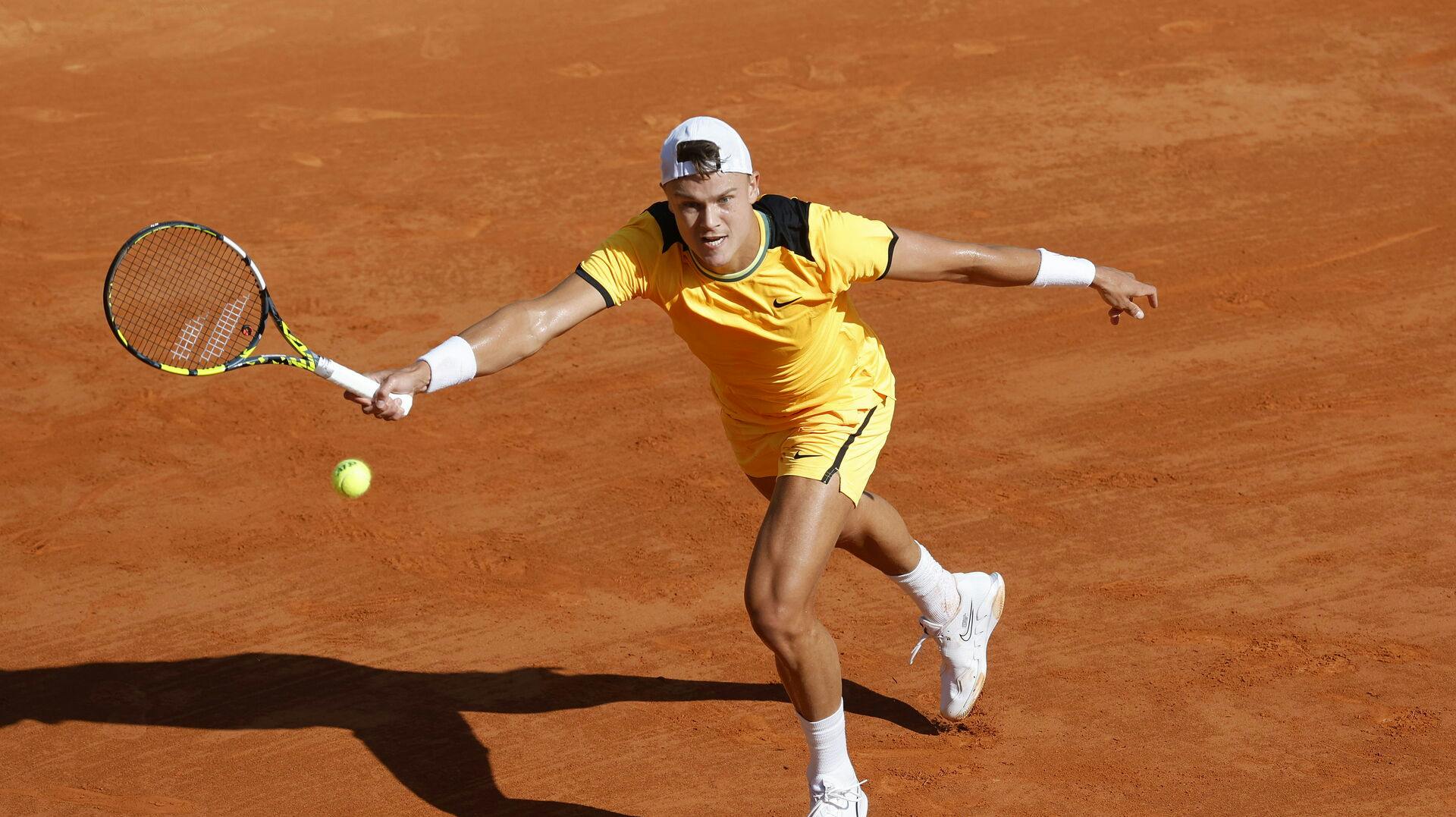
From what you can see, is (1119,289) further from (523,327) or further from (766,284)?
(523,327)

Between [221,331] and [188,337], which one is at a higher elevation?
[221,331]

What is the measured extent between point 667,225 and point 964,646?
77.5 inches

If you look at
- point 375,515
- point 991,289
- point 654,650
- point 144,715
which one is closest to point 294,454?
point 375,515

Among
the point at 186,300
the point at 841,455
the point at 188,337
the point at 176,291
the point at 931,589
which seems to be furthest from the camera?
the point at 176,291

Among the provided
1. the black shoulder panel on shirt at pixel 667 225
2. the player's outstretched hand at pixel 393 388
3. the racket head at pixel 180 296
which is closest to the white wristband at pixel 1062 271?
the black shoulder panel on shirt at pixel 667 225

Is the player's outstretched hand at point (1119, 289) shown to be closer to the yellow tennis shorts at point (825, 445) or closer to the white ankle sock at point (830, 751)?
the yellow tennis shorts at point (825, 445)

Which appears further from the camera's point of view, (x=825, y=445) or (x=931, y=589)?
(x=931, y=589)

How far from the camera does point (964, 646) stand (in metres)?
5.59

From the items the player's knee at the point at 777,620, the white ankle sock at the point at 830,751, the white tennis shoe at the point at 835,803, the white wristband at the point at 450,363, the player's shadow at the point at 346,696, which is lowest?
the player's shadow at the point at 346,696

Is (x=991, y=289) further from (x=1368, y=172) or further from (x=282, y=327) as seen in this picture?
(x=282, y=327)

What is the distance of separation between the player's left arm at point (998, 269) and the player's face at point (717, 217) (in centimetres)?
51

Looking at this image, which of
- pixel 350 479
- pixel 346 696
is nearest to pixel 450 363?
pixel 350 479

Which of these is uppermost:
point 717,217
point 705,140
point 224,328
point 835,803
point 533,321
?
point 705,140

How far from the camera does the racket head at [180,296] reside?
6711 mm
